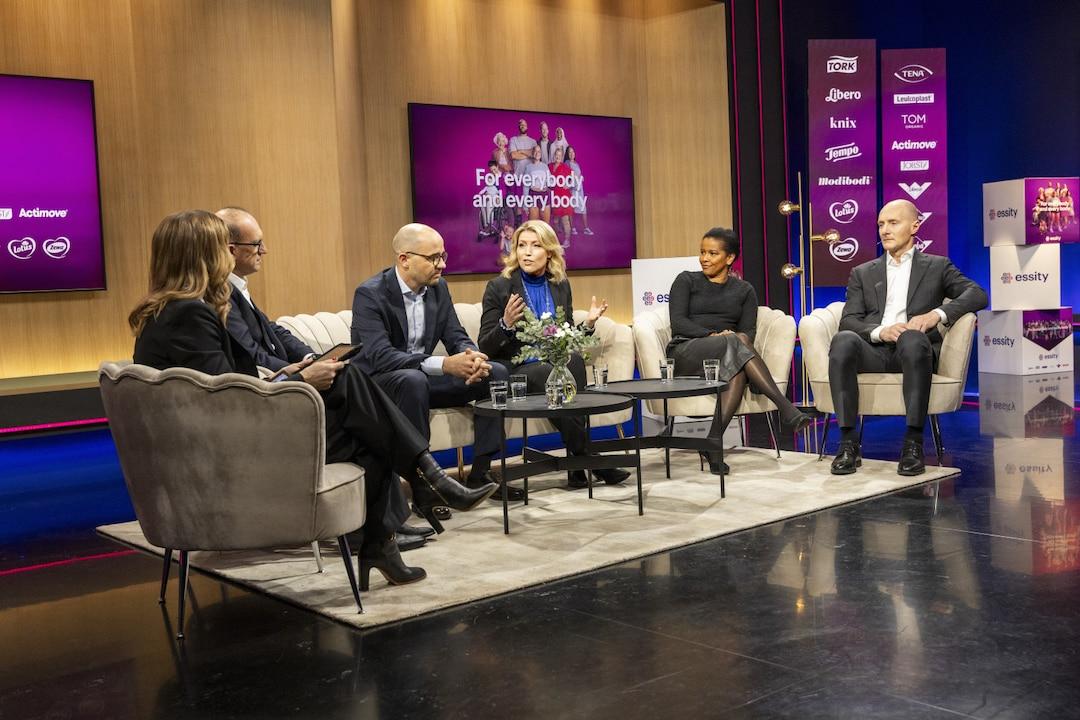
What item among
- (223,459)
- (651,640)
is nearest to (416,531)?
(223,459)

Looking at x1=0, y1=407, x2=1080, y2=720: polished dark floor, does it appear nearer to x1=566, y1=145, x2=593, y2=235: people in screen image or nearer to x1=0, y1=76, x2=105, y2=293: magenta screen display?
x1=0, y1=76, x2=105, y2=293: magenta screen display

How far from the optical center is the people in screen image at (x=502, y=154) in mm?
9496

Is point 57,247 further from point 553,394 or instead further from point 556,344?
point 553,394

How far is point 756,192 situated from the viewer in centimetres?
1023

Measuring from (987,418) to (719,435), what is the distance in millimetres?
2510

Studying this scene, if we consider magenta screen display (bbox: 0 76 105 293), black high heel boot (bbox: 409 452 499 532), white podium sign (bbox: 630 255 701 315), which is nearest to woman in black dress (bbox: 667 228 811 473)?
black high heel boot (bbox: 409 452 499 532)

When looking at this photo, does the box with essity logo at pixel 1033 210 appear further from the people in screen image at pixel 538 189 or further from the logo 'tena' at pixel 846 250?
the people in screen image at pixel 538 189

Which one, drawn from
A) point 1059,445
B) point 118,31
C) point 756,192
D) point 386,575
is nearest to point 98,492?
point 386,575

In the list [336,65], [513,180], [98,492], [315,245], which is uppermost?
[336,65]

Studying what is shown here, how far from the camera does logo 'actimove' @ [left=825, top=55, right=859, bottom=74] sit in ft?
32.4

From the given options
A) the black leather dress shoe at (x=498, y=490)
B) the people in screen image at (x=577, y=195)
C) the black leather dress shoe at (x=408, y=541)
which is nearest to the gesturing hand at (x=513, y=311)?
the black leather dress shoe at (x=498, y=490)

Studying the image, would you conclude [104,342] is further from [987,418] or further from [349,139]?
[987,418]

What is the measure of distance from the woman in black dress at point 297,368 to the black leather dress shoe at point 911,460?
2145 mm

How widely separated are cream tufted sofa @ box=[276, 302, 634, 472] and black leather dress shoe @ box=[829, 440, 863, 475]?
1014mm
